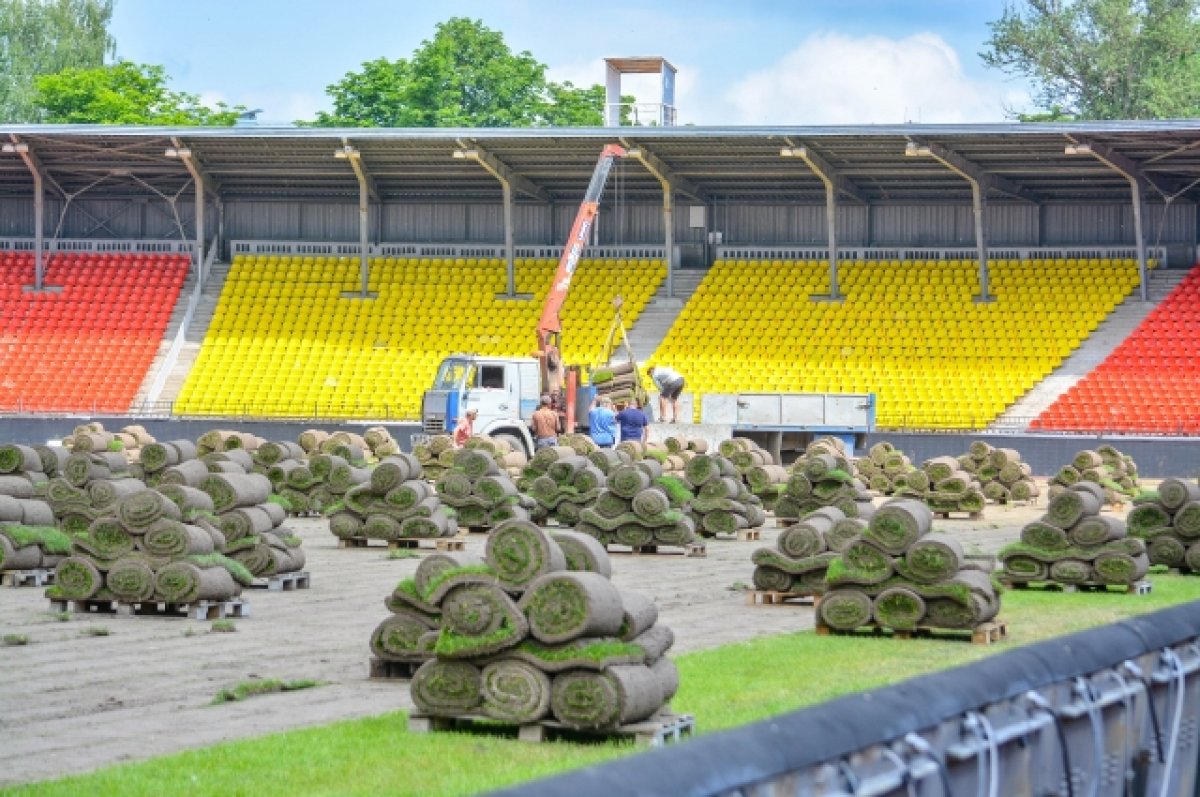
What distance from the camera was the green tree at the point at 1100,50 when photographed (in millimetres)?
82556

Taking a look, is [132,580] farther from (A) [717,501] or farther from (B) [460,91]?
(B) [460,91]

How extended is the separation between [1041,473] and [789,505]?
17776mm

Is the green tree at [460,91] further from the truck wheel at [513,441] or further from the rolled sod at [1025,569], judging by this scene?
the rolled sod at [1025,569]

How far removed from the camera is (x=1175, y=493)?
23844 mm

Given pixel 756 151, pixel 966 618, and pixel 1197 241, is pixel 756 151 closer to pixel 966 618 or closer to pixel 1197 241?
pixel 1197 241

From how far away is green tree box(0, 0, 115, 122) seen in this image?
96.1 metres

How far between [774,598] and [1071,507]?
3791 millimetres

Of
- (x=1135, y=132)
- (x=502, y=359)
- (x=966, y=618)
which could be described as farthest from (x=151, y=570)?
(x=1135, y=132)

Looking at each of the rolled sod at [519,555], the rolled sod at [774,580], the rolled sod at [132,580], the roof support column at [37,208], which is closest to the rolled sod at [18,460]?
the rolled sod at [132,580]

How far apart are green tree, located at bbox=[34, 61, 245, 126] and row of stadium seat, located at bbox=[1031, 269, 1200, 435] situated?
5235 centimetres

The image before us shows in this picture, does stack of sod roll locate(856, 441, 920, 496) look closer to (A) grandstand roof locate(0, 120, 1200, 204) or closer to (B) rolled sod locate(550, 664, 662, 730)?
(A) grandstand roof locate(0, 120, 1200, 204)

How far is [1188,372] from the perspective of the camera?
161ft

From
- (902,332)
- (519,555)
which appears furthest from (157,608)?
(902,332)

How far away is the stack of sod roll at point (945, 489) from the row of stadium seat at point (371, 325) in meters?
18.4
